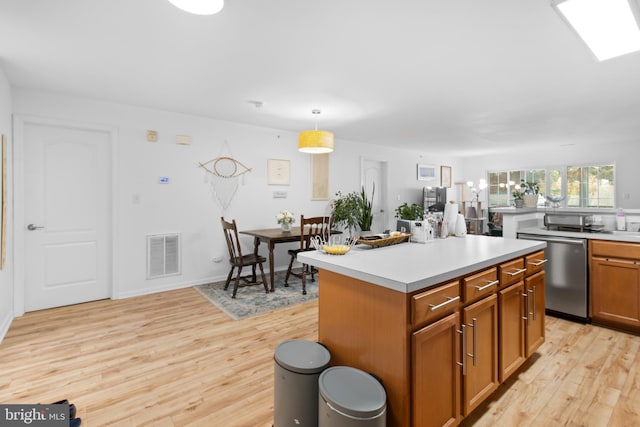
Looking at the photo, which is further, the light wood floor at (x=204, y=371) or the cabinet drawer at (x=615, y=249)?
the cabinet drawer at (x=615, y=249)

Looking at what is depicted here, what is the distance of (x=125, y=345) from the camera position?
2602 mm

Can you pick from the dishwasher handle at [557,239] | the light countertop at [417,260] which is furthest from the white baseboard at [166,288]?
the dishwasher handle at [557,239]

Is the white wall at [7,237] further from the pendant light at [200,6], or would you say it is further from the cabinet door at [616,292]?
the cabinet door at [616,292]

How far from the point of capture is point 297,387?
1.42m

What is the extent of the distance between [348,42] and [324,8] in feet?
1.45

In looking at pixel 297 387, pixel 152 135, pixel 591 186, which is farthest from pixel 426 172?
pixel 297 387

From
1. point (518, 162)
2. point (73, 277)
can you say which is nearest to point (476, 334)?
point (73, 277)

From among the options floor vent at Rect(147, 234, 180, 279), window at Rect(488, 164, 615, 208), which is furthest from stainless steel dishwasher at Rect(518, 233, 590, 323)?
floor vent at Rect(147, 234, 180, 279)

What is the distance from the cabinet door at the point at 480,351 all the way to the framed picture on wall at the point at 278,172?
3.80 metres

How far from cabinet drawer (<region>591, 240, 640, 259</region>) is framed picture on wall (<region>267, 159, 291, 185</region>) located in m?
3.92

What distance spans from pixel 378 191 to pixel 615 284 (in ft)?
14.8

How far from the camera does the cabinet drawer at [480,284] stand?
63.1 inches

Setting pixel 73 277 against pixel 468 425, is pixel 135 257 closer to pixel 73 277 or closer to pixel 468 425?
pixel 73 277

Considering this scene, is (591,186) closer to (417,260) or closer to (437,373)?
(417,260)
